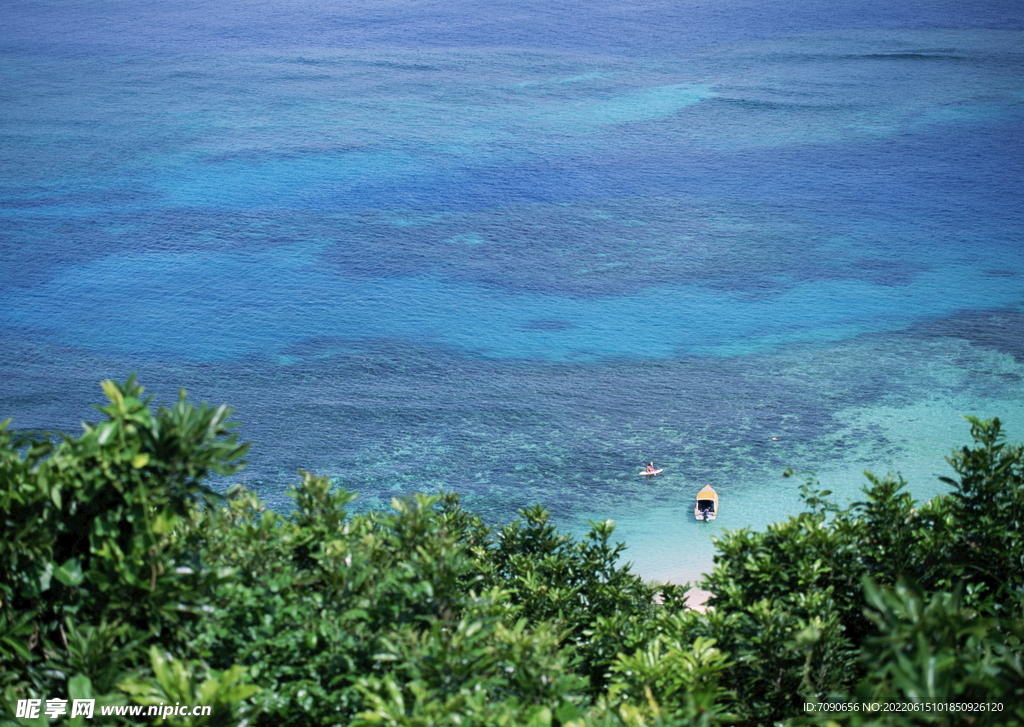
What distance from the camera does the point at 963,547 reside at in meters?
5.52

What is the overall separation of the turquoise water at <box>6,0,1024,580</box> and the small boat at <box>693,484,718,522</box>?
14 centimetres

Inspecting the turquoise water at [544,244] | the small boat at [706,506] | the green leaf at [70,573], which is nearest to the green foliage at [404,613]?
the green leaf at [70,573]

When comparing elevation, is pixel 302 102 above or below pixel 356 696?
above

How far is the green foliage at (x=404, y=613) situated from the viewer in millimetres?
3574

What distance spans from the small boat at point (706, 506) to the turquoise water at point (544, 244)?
0.14 metres

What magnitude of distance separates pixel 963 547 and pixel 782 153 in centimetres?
1960

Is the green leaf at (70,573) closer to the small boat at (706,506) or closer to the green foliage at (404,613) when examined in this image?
the green foliage at (404,613)

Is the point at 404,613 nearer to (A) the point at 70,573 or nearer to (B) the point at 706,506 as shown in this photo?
(A) the point at 70,573

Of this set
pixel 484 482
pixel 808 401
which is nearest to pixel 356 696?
pixel 484 482

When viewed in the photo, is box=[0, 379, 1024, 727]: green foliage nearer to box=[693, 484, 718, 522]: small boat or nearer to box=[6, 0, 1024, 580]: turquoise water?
box=[6, 0, 1024, 580]: turquoise water

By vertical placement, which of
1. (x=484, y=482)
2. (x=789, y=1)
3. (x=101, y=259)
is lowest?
(x=484, y=482)

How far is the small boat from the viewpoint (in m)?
12.1

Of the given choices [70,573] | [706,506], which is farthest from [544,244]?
[70,573]

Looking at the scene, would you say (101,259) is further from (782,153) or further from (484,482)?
(782,153)
